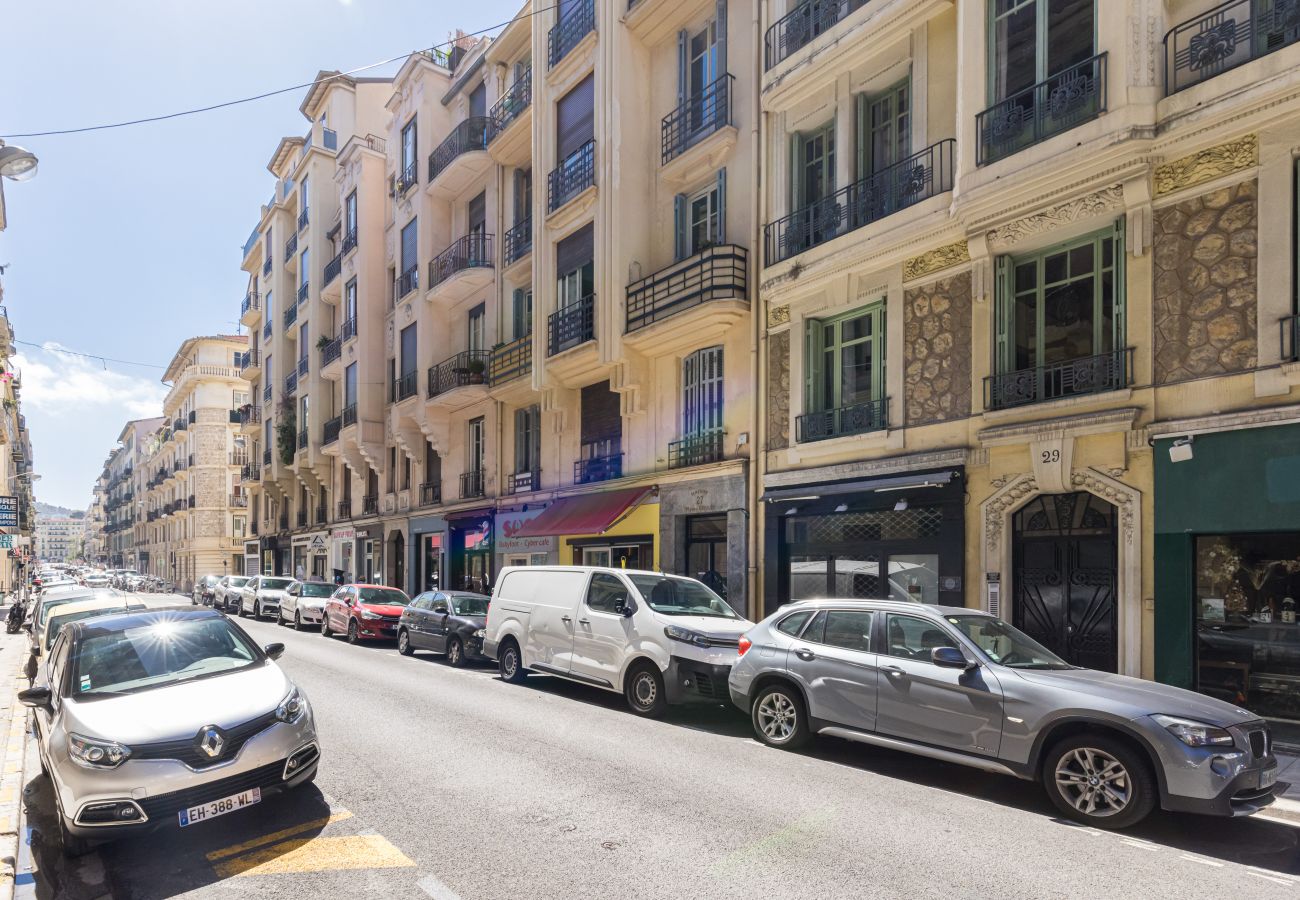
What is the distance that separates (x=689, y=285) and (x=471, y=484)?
40.4 ft

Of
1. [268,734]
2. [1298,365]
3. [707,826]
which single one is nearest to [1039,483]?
[1298,365]

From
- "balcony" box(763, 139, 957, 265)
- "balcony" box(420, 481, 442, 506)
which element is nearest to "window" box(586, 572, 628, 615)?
"balcony" box(763, 139, 957, 265)

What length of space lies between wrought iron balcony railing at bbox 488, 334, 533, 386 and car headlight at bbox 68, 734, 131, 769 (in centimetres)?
1757

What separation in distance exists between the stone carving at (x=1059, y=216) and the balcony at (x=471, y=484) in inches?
694

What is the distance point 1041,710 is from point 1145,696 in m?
0.74

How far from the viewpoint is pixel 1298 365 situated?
9094mm

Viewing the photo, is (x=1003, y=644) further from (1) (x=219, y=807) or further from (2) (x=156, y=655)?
(2) (x=156, y=655)

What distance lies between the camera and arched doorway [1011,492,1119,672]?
35.7ft

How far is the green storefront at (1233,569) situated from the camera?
9.30 metres

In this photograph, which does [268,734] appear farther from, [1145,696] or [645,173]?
[645,173]

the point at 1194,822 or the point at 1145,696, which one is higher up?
the point at 1145,696

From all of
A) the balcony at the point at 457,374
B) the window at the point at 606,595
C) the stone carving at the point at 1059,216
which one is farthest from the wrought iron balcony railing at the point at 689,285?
the balcony at the point at 457,374

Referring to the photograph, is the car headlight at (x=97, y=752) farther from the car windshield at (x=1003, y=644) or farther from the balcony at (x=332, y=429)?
the balcony at (x=332, y=429)

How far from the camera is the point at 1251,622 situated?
31.6ft
